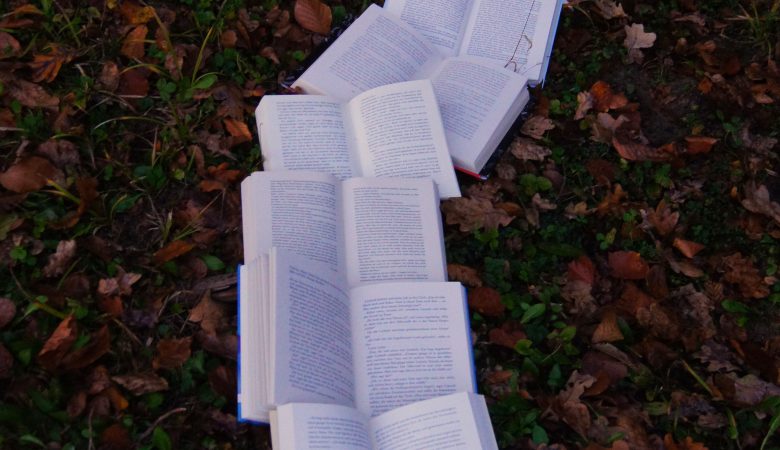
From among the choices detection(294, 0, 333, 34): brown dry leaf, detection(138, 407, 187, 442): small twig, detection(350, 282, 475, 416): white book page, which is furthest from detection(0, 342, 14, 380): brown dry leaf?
detection(294, 0, 333, 34): brown dry leaf

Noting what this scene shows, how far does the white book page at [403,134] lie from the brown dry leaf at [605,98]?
0.66 meters

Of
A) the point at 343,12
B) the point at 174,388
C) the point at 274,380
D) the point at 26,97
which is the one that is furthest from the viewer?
the point at 343,12

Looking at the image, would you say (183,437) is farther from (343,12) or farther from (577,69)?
(577,69)

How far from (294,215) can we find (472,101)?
2.60ft

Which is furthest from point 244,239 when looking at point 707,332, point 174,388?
point 707,332

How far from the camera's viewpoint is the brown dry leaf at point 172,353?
192cm

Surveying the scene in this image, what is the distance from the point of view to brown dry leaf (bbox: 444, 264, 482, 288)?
7.29ft

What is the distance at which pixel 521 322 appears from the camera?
2.18 m

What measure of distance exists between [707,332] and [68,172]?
199 centimetres

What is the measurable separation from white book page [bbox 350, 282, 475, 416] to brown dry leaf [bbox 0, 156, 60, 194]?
38.2 inches

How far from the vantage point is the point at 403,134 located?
240cm

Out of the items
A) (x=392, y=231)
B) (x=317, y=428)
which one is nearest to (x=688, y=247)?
(x=392, y=231)

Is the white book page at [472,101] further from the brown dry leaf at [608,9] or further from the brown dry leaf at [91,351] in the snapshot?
the brown dry leaf at [91,351]

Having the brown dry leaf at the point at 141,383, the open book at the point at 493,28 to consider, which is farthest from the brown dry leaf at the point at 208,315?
the open book at the point at 493,28
